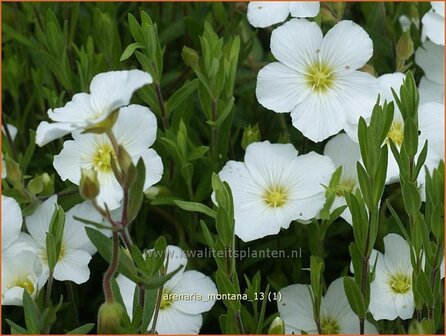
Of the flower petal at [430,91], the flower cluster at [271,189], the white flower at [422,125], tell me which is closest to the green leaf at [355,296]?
the flower cluster at [271,189]

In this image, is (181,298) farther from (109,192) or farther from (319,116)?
(319,116)

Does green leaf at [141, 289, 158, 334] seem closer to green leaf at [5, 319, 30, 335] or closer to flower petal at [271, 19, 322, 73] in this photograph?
green leaf at [5, 319, 30, 335]

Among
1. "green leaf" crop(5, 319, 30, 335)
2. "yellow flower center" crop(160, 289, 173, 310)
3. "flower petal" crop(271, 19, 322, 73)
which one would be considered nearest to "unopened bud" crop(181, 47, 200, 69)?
"flower petal" crop(271, 19, 322, 73)

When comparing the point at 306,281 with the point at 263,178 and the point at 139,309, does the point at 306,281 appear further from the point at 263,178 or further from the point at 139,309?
the point at 139,309

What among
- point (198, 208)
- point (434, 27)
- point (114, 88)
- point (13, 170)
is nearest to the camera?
point (114, 88)

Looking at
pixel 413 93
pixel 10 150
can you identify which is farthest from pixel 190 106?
pixel 413 93

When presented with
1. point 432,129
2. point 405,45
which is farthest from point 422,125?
point 405,45

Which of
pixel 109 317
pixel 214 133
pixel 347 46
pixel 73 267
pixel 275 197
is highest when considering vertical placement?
pixel 347 46
